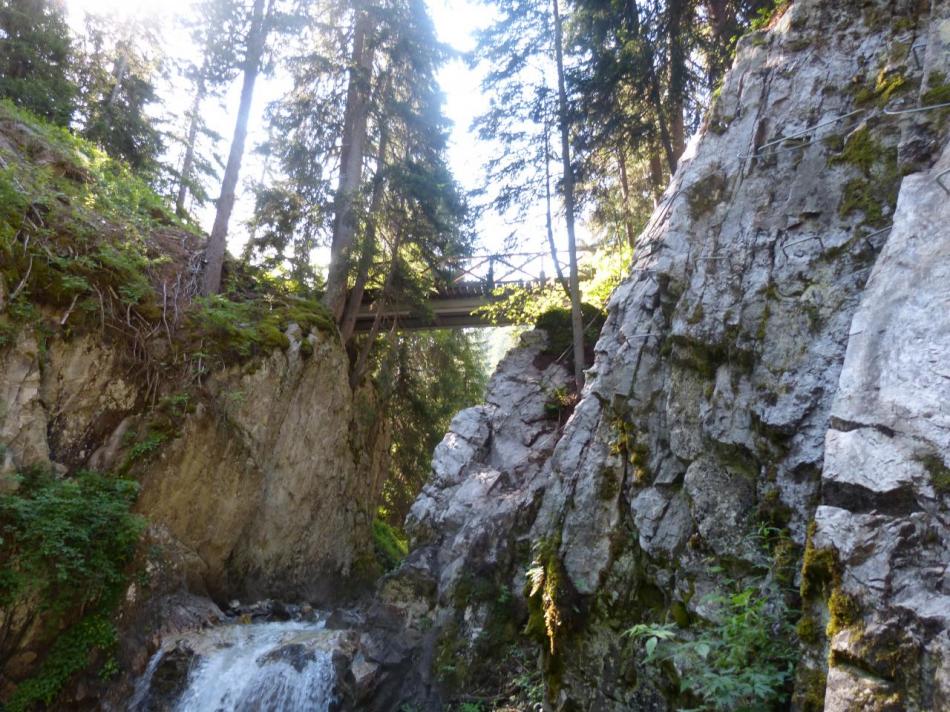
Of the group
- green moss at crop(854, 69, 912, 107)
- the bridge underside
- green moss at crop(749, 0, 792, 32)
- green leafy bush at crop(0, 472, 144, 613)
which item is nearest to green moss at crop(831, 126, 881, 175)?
green moss at crop(854, 69, 912, 107)

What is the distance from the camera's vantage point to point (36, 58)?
15.1 metres

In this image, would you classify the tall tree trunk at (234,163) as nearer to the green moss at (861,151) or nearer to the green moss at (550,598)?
the green moss at (550,598)

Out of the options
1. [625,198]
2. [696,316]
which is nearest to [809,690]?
[696,316]

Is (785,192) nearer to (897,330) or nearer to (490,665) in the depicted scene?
(897,330)

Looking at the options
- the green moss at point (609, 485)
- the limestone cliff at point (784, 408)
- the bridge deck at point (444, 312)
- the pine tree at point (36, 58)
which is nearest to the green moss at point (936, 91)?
the limestone cliff at point (784, 408)

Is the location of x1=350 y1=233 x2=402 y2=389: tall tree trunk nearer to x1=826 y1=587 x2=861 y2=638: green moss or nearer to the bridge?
the bridge

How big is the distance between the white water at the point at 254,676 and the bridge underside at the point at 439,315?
8.41m

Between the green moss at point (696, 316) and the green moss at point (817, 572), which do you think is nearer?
the green moss at point (817, 572)

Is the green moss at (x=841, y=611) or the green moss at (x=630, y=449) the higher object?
the green moss at (x=630, y=449)

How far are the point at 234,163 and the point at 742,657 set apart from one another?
13129mm

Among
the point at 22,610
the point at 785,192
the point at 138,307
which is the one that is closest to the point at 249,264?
the point at 138,307

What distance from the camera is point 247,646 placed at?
8953 mm

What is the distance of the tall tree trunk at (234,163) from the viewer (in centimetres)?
1284

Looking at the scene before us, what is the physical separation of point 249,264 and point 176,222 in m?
2.25
